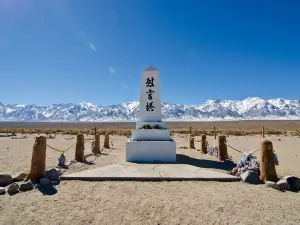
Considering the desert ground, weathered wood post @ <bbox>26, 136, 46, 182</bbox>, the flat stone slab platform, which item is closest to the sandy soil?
the desert ground

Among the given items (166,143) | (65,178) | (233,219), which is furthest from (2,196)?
(166,143)

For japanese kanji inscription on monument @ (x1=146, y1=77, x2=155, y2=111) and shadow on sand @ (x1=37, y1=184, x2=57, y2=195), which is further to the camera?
japanese kanji inscription on monument @ (x1=146, y1=77, x2=155, y2=111)

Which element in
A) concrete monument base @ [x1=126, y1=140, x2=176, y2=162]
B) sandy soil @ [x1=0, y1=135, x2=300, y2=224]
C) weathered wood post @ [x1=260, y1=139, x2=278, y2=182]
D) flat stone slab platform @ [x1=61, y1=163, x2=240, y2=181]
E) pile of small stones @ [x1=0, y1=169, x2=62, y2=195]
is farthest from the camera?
concrete monument base @ [x1=126, y1=140, x2=176, y2=162]

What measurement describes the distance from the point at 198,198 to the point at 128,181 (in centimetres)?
234

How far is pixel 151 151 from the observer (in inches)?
438

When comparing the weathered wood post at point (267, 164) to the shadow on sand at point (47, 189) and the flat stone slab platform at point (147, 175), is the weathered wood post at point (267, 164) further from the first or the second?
the shadow on sand at point (47, 189)

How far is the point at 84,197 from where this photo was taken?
588 centimetres

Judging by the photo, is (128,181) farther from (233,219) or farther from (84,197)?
(233,219)

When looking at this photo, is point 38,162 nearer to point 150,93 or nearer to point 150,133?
point 150,133

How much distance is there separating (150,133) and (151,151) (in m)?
0.99

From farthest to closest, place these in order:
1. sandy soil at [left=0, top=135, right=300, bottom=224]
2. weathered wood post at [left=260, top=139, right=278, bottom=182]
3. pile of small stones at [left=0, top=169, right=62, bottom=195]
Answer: weathered wood post at [left=260, top=139, right=278, bottom=182]
pile of small stones at [left=0, top=169, right=62, bottom=195]
sandy soil at [left=0, top=135, right=300, bottom=224]

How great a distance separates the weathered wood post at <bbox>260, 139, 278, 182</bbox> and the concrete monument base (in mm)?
4477

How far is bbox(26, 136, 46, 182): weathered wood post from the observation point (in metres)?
7.15

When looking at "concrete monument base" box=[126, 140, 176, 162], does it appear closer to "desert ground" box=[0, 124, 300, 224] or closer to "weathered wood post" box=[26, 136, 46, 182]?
"desert ground" box=[0, 124, 300, 224]
